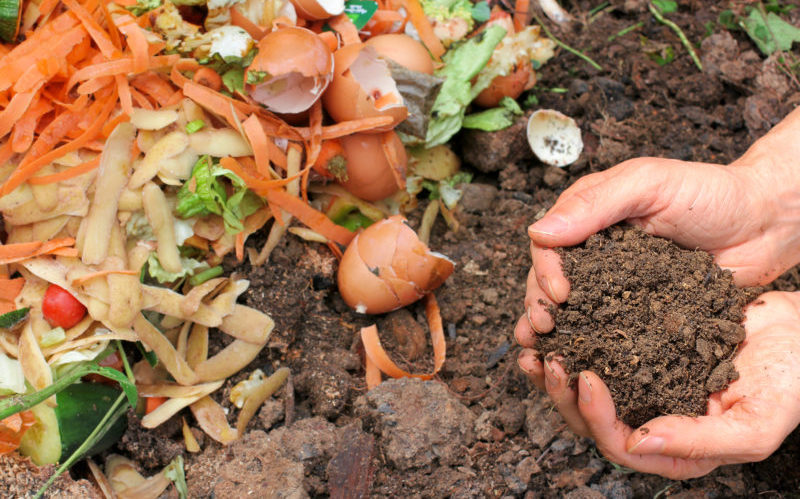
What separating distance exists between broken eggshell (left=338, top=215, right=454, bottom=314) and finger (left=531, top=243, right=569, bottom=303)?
1.59 feet

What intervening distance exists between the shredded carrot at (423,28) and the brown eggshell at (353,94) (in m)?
0.35

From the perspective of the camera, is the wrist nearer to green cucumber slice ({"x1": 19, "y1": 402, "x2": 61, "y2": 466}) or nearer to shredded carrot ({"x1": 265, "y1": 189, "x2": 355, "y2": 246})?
shredded carrot ({"x1": 265, "y1": 189, "x2": 355, "y2": 246})

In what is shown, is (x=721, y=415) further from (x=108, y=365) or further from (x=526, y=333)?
(x=108, y=365)

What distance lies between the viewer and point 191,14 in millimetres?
2328

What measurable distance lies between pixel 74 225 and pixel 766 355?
6.20ft

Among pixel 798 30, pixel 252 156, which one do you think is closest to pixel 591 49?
pixel 798 30

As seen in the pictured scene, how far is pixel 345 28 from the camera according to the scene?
232 cm

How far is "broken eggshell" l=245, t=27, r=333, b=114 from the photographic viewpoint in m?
2.08

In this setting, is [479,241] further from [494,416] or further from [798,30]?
[798,30]

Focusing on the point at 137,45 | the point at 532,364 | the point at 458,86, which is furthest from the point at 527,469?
the point at 137,45

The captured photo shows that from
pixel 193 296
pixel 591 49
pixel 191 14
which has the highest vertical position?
pixel 191 14

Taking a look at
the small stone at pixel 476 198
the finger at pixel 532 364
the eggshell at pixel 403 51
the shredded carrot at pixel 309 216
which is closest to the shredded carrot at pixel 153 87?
the shredded carrot at pixel 309 216

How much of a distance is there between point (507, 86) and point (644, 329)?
1240mm

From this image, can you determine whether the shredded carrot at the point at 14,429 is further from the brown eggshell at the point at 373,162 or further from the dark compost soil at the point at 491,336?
the brown eggshell at the point at 373,162
